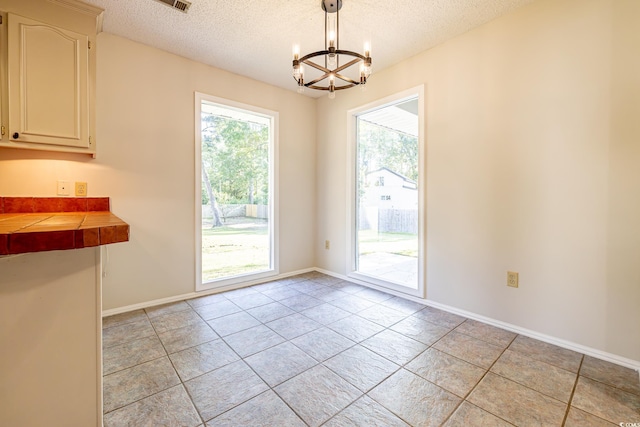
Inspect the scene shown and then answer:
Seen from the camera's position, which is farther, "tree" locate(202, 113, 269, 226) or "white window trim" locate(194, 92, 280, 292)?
"tree" locate(202, 113, 269, 226)

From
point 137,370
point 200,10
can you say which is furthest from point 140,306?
point 200,10

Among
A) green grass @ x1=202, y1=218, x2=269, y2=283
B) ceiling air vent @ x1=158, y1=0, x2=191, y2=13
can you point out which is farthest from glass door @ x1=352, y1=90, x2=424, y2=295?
ceiling air vent @ x1=158, y1=0, x2=191, y2=13

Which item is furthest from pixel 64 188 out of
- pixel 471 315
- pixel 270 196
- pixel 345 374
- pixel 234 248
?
pixel 471 315

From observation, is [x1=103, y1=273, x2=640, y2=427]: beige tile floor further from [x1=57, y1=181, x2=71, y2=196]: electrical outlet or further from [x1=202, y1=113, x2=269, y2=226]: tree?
[x1=202, y1=113, x2=269, y2=226]: tree

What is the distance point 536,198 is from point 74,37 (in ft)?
12.6

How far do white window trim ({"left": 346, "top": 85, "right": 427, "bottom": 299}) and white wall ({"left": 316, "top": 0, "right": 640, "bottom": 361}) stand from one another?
8 centimetres

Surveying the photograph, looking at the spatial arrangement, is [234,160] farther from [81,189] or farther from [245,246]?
[81,189]

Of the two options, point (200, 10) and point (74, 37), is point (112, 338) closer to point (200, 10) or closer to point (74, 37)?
point (74, 37)

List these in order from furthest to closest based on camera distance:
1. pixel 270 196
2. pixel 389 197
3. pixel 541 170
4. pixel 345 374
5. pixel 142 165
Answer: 1. pixel 270 196
2. pixel 389 197
3. pixel 142 165
4. pixel 541 170
5. pixel 345 374

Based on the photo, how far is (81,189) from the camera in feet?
7.87

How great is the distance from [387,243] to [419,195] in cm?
85

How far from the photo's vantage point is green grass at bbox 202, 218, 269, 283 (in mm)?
3281

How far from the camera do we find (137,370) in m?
1.75

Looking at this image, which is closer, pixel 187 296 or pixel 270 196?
pixel 187 296
